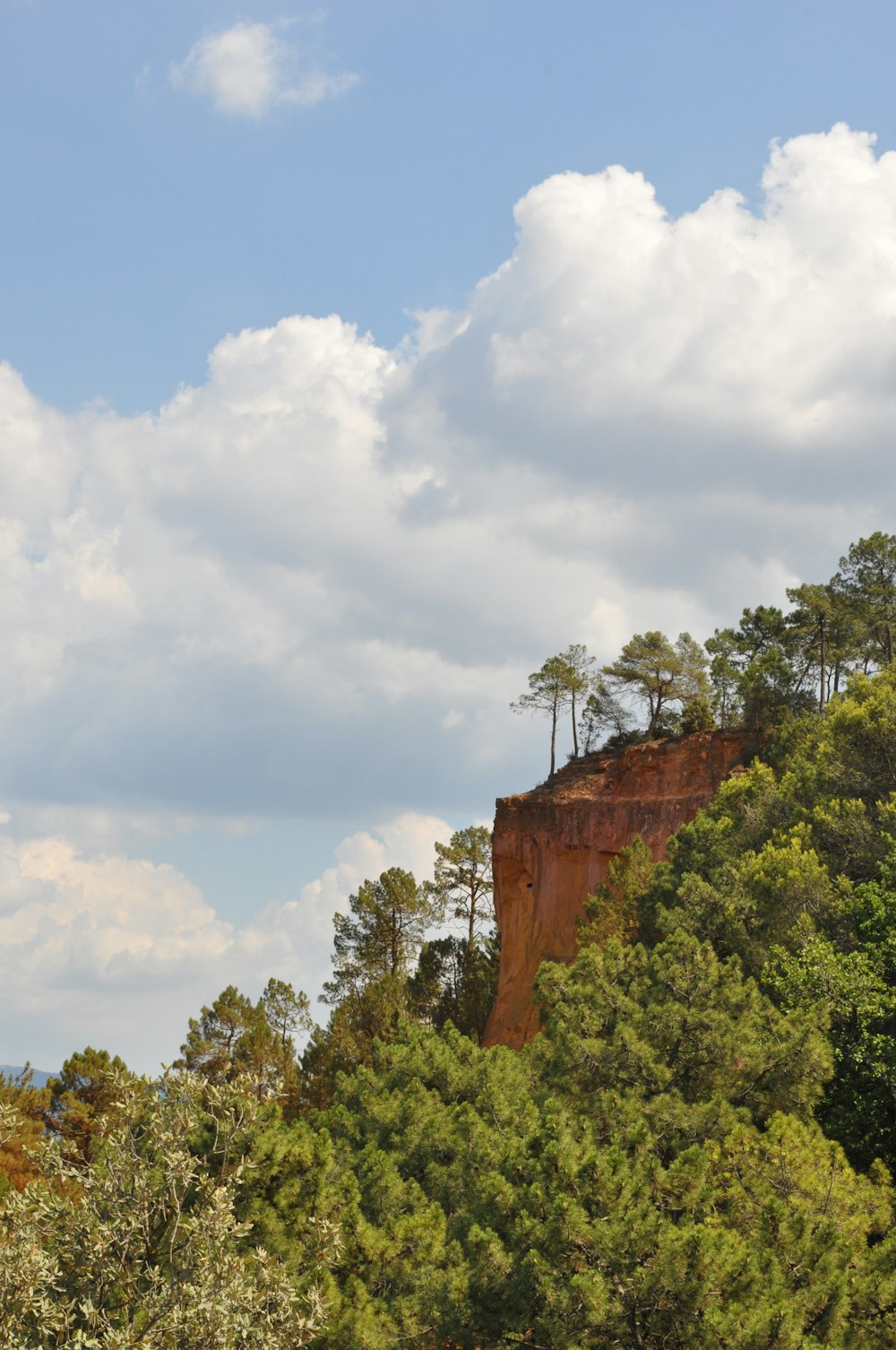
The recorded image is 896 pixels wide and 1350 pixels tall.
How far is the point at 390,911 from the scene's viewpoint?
62750 mm

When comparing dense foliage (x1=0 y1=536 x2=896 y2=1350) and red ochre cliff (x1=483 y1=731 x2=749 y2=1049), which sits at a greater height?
red ochre cliff (x1=483 y1=731 x2=749 y2=1049)

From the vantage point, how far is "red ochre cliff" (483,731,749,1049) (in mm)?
60625

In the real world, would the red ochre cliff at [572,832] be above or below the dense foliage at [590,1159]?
above

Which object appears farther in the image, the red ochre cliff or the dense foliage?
the red ochre cliff

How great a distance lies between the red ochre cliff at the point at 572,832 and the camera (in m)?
60.6

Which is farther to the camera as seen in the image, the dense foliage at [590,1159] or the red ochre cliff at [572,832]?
the red ochre cliff at [572,832]

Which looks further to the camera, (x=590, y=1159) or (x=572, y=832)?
(x=572, y=832)

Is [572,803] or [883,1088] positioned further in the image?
[572,803]

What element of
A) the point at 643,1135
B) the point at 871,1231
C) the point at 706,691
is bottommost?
the point at 871,1231

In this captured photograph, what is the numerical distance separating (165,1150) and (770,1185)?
10.2 m

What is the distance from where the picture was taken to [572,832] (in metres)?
65.8

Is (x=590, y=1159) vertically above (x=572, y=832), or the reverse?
(x=572, y=832)

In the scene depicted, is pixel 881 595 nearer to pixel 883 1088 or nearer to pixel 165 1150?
→ pixel 883 1088

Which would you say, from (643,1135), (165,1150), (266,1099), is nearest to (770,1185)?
(643,1135)
